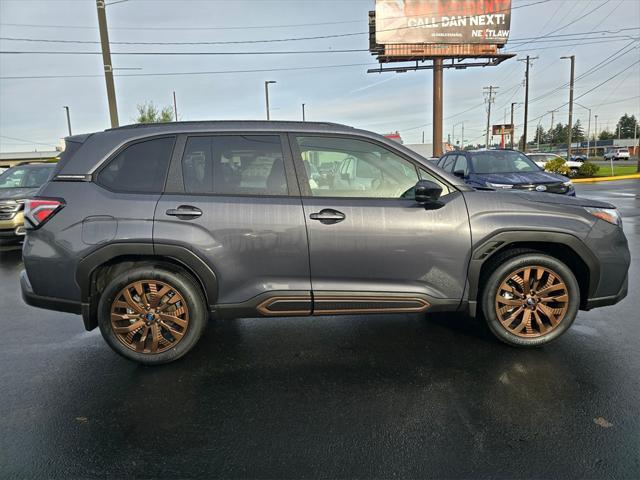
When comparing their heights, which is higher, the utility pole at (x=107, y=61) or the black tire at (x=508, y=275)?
the utility pole at (x=107, y=61)

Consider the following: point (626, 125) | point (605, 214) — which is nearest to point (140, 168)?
point (605, 214)

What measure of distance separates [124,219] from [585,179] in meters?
26.0

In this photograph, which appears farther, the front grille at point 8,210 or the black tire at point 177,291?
the front grille at point 8,210

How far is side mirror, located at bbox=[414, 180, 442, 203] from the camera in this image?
3.33 m

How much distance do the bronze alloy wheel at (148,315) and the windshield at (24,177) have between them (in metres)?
7.89

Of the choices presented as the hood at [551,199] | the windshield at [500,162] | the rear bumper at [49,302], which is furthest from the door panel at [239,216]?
the windshield at [500,162]

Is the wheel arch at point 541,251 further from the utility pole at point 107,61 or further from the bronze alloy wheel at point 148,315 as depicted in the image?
Result: the utility pole at point 107,61

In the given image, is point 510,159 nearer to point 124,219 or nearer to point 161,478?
point 124,219

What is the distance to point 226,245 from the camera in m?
3.35

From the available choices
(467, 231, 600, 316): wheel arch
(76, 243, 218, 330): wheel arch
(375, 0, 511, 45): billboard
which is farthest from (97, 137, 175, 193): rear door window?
(375, 0, 511, 45): billboard

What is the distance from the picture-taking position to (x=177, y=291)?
3.46 metres

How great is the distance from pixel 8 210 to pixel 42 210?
6879 millimetres

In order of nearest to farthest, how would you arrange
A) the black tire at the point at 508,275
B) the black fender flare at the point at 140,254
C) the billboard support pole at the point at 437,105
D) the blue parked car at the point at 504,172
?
1. the black fender flare at the point at 140,254
2. the black tire at the point at 508,275
3. the blue parked car at the point at 504,172
4. the billboard support pole at the point at 437,105

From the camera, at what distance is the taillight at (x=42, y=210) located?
334 centimetres
